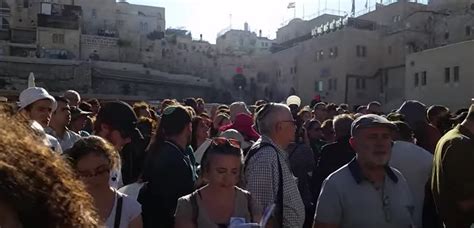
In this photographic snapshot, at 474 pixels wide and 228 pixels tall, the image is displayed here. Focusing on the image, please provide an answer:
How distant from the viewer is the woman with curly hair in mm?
3234

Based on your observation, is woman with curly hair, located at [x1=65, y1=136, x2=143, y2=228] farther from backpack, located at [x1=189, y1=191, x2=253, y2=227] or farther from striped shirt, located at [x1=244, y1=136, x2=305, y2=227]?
striped shirt, located at [x1=244, y1=136, x2=305, y2=227]

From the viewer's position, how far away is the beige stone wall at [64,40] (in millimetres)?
57534

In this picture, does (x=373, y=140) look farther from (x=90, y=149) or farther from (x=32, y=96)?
(x=32, y=96)

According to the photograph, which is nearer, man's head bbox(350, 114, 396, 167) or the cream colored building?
man's head bbox(350, 114, 396, 167)

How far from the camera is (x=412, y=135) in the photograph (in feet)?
17.7

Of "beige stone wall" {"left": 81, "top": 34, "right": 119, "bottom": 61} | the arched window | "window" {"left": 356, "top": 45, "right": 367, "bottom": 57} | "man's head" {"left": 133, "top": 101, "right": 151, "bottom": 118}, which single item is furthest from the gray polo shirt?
the arched window

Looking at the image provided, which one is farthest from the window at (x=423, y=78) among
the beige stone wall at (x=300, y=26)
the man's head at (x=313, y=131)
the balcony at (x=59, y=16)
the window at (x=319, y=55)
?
the balcony at (x=59, y=16)

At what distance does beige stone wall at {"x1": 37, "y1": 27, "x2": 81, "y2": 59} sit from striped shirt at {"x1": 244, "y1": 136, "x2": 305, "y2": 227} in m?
58.4

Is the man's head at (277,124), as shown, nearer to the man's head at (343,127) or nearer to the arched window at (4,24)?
the man's head at (343,127)

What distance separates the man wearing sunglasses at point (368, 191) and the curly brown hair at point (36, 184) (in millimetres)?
2907

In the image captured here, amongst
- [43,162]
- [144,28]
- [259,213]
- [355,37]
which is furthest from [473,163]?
[144,28]

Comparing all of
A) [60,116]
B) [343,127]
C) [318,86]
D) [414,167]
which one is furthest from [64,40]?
[414,167]

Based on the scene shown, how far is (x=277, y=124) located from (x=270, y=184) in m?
0.59

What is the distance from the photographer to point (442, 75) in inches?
1373
